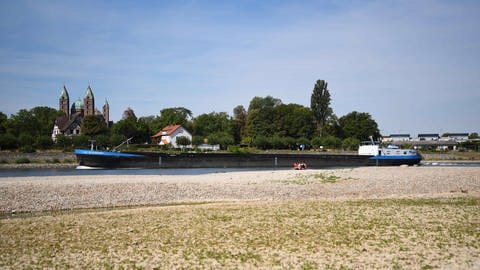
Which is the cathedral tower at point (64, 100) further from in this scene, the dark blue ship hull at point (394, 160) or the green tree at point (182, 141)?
the dark blue ship hull at point (394, 160)

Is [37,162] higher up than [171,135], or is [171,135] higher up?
[171,135]

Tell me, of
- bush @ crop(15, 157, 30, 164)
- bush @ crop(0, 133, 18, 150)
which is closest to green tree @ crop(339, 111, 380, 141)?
bush @ crop(0, 133, 18, 150)

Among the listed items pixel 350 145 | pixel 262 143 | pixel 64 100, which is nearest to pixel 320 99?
pixel 350 145

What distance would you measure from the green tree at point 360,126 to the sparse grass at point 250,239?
10462 centimetres

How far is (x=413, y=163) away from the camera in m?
52.4

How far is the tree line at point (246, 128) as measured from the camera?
83.7 m

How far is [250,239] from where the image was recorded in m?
9.90

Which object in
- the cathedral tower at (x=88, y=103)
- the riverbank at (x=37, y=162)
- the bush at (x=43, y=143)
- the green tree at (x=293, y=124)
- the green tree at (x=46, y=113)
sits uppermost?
the cathedral tower at (x=88, y=103)

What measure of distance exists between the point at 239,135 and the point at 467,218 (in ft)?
356

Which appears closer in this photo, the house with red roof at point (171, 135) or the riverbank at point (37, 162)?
the riverbank at point (37, 162)

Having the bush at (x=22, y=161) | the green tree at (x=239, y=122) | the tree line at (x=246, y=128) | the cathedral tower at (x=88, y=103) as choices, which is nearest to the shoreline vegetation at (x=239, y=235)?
the bush at (x=22, y=161)

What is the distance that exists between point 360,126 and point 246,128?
33.2 meters

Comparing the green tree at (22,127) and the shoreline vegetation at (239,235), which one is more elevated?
the green tree at (22,127)

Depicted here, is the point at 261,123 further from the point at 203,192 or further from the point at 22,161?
the point at 203,192
